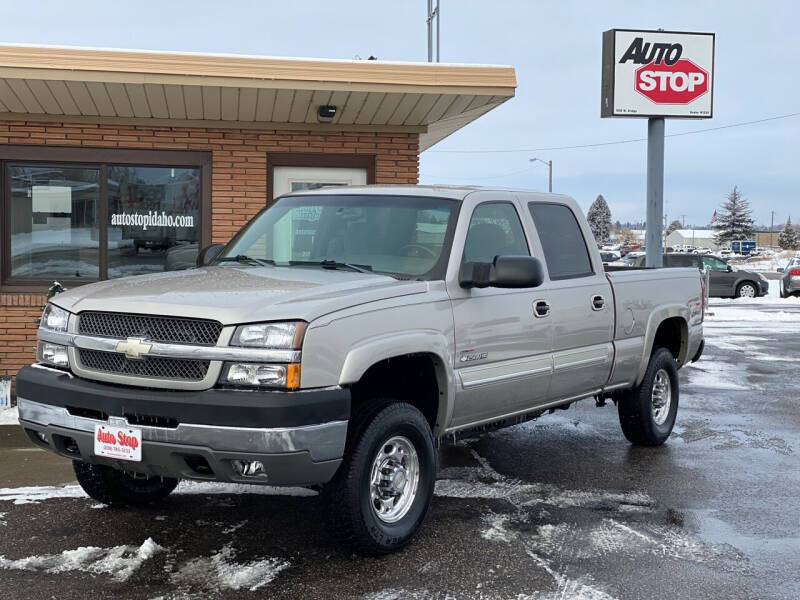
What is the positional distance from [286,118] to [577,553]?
6.82 meters

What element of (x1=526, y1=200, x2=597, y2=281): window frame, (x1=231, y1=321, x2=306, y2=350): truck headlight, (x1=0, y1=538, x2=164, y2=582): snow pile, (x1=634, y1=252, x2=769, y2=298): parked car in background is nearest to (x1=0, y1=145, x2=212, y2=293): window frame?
(x1=526, y1=200, x2=597, y2=281): window frame

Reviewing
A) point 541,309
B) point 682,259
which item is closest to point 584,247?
point 541,309

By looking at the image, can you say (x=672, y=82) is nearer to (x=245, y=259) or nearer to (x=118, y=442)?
(x=245, y=259)

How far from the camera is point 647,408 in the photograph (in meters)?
7.34

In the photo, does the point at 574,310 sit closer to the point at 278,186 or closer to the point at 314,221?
the point at 314,221

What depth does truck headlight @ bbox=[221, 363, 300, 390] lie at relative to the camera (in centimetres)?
415

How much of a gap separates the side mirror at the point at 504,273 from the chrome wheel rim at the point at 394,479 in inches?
38.3

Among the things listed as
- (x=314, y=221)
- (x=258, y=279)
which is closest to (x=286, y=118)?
(x=314, y=221)

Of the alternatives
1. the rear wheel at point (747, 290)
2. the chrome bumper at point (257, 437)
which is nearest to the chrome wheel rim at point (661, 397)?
the chrome bumper at point (257, 437)

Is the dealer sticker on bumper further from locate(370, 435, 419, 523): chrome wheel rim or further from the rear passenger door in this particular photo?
the rear passenger door

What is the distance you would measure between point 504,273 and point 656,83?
13949mm

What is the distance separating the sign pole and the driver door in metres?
12.2

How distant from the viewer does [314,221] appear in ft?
19.1

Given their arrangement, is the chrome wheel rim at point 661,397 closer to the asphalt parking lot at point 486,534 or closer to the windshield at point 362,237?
the asphalt parking lot at point 486,534
